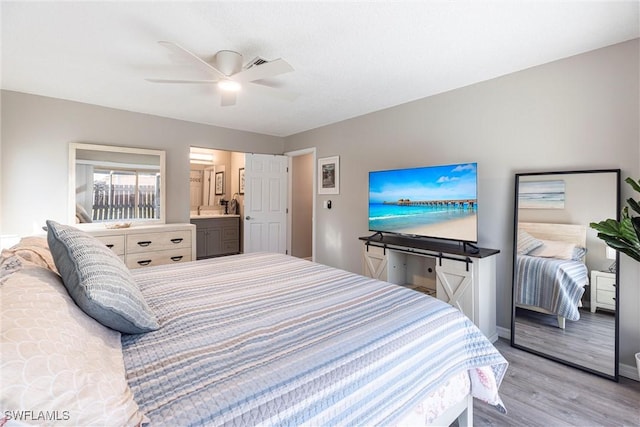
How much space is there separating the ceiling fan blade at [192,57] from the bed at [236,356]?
4.00 feet

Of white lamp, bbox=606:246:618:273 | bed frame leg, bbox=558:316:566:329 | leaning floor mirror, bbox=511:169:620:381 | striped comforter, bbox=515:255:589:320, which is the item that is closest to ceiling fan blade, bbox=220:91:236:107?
leaning floor mirror, bbox=511:169:620:381

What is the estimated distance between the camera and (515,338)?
2.54 m

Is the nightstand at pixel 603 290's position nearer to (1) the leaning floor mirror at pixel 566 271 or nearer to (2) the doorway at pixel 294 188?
(1) the leaning floor mirror at pixel 566 271

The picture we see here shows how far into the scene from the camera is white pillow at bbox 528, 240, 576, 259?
2.31 meters

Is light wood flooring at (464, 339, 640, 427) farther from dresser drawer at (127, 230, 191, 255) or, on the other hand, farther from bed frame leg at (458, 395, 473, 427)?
dresser drawer at (127, 230, 191, 255)

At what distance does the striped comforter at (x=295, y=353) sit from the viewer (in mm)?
821

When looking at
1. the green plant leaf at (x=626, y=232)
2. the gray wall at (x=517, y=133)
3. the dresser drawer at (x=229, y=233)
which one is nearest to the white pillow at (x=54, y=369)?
the green plant leaf at (x=626, y=232)

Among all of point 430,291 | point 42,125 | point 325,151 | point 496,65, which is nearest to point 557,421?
point 430,291

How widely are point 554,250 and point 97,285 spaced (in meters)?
3.06

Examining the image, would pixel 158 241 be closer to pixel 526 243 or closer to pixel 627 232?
pixel 526 243

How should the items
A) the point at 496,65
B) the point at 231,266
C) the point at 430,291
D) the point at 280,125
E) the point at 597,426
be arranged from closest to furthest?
the point at 597,426, the point at 231,266, the point at 496,65, the point at 430,291, the point at 280,125

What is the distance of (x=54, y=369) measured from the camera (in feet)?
2.13

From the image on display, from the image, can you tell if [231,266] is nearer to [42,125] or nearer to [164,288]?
[164,288]

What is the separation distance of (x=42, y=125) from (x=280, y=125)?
288cm
